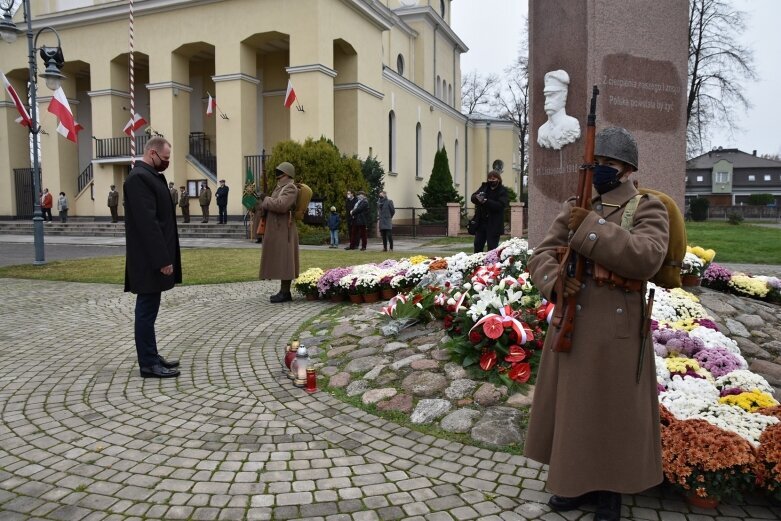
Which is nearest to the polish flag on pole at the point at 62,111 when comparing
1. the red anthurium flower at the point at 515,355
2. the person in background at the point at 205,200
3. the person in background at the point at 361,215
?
the person in background at the point at 361,215

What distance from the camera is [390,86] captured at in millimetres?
30781

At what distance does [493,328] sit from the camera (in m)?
4.87

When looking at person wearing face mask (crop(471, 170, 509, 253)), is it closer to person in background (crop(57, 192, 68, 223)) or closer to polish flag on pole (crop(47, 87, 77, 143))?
polish flag on pole (crop(47, 87, 77, 143))

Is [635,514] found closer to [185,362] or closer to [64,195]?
[185,362]

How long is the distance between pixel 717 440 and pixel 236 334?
5.39 meters

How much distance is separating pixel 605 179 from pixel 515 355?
2291 millimetres

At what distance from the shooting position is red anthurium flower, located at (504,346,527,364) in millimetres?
4805

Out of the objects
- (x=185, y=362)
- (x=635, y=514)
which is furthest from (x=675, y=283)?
(x=185, y=362)

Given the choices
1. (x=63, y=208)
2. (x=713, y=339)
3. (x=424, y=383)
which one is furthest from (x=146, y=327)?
(x=63, y=208)

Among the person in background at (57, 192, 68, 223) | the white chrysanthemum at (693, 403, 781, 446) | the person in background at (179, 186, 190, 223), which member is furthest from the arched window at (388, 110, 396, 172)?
the white chrysanthemum at (693, 403, 781, 446)

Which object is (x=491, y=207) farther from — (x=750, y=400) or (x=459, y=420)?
(x=750, y=400)

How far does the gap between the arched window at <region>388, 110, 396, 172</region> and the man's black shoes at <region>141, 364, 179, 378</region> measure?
27.1m

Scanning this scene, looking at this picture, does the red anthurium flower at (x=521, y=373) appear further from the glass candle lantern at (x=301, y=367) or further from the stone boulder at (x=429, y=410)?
the glass candle lantern at (x=301, y=367)

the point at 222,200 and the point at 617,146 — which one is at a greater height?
the point at 222,200
